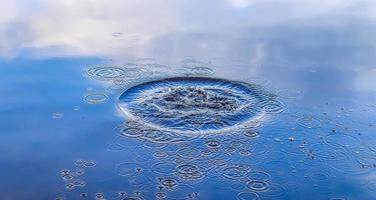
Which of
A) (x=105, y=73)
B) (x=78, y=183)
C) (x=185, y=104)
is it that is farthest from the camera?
(x=105, y=73)

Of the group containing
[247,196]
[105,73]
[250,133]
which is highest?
[105,73]

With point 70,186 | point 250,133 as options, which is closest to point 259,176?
point 250,133

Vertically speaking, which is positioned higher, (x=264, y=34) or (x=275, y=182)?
(x=264, y=34)

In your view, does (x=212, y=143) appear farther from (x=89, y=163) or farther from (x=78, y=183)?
(x=78, y=183)

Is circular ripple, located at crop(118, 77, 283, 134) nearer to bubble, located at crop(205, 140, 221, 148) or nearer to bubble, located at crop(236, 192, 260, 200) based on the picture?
bubble, located at crop(205, 140, 221, 148)

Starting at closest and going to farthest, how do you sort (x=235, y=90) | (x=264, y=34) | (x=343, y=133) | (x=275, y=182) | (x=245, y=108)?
(x=275, y=182) < (x=343, y=133) < (x=245, y=108) < (x=235, y=90) < (x=264, y=34)

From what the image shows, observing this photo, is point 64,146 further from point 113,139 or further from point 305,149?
point 305,149

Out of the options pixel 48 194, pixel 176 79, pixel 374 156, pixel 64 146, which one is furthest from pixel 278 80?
pixel 48 194
